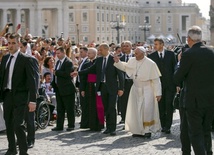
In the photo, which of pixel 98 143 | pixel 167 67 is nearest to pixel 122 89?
pixel 167 67

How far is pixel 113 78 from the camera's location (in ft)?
45.6

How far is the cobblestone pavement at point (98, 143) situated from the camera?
449 inches

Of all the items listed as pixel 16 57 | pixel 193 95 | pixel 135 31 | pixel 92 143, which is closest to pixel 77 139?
pixel 92 143

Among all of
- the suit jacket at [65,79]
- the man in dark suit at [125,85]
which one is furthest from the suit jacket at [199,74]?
the man in dark suit at [125,85]

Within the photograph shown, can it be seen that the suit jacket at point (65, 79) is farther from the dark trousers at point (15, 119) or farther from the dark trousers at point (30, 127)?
the dark trousers at point (15, 119)

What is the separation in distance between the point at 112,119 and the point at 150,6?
150012 millimetres

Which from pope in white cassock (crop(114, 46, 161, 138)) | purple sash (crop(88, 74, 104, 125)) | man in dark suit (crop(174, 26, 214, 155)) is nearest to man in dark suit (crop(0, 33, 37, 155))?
man in dark suit (crop(174, 26, 214, 155))

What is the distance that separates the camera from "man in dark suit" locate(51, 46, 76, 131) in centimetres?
1434

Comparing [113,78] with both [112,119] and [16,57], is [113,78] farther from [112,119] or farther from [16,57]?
[16,57]

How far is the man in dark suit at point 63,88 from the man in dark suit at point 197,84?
554cm

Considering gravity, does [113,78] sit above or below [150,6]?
below

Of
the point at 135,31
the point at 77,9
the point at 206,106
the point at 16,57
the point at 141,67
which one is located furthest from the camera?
the point at 135,31

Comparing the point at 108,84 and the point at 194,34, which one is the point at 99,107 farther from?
the point at 194,34

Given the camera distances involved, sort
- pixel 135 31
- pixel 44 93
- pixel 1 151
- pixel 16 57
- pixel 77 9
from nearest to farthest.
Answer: pixel 16 57 < pixel 1 151 < pixel 44 93 < pixel 77 9 < pixel 135 31
